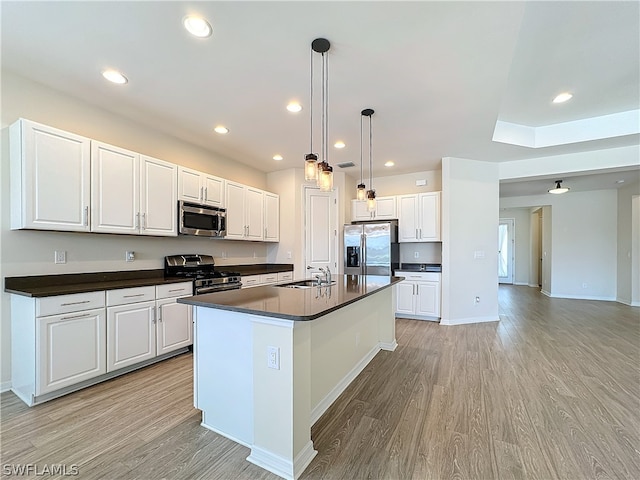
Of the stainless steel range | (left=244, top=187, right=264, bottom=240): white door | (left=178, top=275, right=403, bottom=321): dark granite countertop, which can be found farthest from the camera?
(left=244, top=187, right=264, bottom=240): white door

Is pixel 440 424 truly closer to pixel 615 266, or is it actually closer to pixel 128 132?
pixel 128 132

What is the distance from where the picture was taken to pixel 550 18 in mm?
2131

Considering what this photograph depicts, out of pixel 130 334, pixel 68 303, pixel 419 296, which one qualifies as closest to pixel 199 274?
pixel 130 334

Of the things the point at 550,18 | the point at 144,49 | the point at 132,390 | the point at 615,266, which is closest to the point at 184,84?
the point at 144,49

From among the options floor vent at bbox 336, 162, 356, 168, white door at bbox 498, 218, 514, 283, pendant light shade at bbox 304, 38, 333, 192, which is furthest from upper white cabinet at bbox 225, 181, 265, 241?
white door at bbox 498, 218, 514, 283

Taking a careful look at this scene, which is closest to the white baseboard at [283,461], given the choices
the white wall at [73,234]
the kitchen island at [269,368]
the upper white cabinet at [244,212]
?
the kitchen island at [269,368]

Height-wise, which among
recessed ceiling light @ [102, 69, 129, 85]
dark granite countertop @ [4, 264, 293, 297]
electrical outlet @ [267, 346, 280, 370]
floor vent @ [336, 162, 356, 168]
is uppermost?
recessed ceiling light @ [102, 69, 129, 85]

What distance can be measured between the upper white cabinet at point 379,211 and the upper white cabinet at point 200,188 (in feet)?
8.33

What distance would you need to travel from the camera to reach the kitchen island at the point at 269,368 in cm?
159

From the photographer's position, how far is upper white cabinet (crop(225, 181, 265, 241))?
14.4 ft

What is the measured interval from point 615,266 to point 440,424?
25.2ft

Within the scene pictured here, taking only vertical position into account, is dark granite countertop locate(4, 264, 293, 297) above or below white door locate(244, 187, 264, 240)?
below

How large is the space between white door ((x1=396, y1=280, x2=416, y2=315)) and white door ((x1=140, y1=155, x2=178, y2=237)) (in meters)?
3.80

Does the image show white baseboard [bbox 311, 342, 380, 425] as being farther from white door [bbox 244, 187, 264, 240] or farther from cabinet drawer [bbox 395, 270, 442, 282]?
white door [bbox 244, 187, 264, 240]
